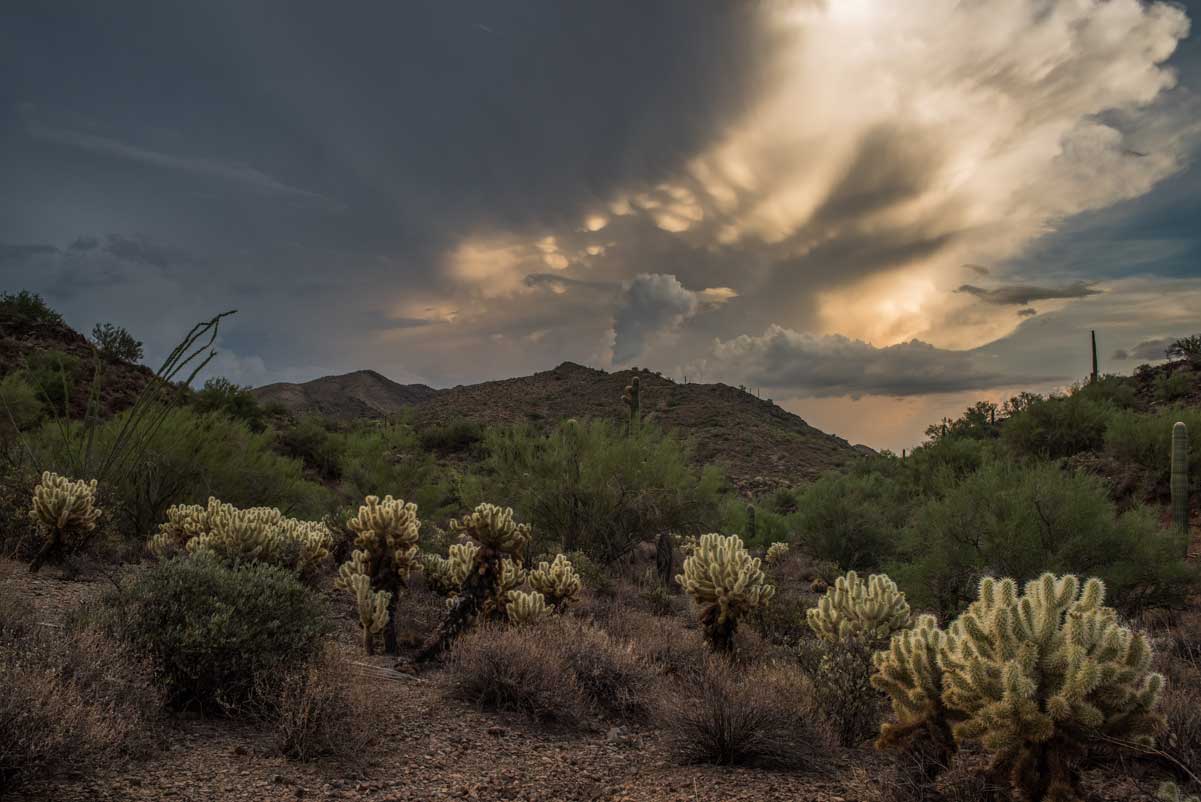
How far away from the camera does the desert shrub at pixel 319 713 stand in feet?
16.5

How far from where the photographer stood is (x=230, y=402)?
94.9ft

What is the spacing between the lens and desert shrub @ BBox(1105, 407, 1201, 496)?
20.5 m

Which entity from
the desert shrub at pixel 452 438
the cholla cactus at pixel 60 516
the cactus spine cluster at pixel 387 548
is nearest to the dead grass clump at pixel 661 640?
the cactus spine cluster at pixel 387 548

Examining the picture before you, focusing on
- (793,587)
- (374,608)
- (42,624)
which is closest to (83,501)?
(42,624)

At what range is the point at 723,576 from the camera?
7.43m

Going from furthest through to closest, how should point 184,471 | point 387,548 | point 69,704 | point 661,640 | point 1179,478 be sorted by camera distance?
point 1179,478 → point 184,471 → point 661,640 → point 387,548 → point 69,704

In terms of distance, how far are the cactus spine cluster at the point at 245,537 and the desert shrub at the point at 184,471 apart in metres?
0.96

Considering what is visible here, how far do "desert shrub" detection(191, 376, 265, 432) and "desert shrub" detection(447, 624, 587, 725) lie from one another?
23.7m

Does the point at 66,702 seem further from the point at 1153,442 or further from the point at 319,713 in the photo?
the point at 1153,442

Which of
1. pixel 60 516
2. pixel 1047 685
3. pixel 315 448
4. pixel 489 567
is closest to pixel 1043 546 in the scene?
pixel 489 567

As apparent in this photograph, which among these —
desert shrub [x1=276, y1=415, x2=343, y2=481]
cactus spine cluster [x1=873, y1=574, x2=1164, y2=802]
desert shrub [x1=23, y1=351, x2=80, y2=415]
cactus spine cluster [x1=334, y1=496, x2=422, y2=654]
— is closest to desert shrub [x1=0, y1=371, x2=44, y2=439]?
desert shrub [x1=23, y1=351, x2=80, y2=415]

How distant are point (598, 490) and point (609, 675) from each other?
909 cm

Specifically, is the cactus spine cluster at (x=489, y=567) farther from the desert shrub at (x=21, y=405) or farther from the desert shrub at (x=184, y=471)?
the desert shrub at (x=21, y=405)

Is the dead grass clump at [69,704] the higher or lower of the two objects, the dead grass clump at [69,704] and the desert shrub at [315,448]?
the lower
